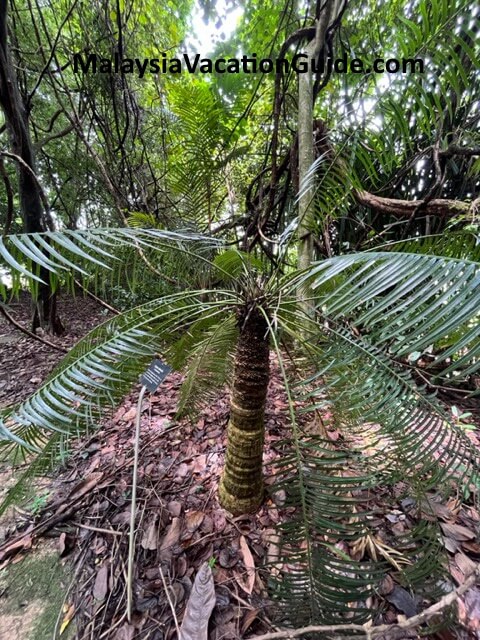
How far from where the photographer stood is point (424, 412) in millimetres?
562

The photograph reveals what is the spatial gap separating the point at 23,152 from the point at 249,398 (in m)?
2.57

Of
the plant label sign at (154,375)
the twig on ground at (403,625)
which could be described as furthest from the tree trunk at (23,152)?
the twig on ground at (403,625)

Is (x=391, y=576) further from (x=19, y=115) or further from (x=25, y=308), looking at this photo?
(x=25, y=308)

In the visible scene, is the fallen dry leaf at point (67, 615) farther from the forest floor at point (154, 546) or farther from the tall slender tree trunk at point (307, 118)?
the tall slender tree trunk at point (307, 118)

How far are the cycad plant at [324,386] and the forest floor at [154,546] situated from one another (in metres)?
0.08

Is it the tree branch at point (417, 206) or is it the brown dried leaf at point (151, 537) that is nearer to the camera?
the brown dried leaf at point (151, 537)

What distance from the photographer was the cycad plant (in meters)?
0.44

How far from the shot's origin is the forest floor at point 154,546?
0.66 meters

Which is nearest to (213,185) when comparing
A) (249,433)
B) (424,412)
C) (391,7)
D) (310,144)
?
(310,144)

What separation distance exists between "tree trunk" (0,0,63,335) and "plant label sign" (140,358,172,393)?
1129 millimetres

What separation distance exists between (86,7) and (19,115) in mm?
931

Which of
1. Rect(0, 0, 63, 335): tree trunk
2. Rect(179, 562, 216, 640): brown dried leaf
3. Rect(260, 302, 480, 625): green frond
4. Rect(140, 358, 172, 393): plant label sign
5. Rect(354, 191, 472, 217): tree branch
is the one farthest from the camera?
Rect(0, 0, 63, 335): tree trunk

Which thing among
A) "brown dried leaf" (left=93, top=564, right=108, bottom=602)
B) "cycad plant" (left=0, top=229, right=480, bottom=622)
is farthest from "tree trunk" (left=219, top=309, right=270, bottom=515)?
"brown dried leaf" (left=93, top=564, right=108, bottom=602)

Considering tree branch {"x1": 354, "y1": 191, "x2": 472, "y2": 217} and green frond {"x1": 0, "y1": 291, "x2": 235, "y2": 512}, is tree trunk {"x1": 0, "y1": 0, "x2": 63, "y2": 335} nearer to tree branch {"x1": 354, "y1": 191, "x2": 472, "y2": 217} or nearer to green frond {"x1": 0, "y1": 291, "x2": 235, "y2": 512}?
green frond {"x1": 0, "y1": 291, "x2": 235, "y2": 512}
